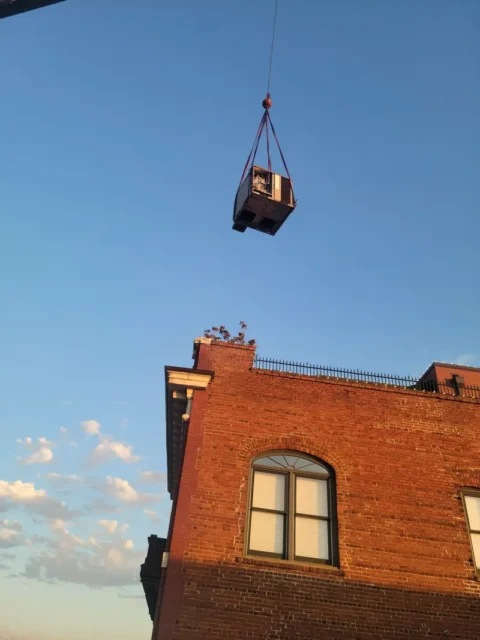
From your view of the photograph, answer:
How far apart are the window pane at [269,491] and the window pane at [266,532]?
180 millimetres

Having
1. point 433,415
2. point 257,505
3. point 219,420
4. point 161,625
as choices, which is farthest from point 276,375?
point 161,625

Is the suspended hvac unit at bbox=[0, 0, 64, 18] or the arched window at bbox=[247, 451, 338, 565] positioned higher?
the suspended hvac unit at bbox=[0, 0, 64, 18]

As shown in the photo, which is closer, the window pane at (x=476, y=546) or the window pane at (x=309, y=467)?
the window pane at (x=476, y=546)

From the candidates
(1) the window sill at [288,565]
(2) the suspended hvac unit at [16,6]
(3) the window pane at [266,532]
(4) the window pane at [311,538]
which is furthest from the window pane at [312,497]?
(2) the suspended hvac unit at [16,6]

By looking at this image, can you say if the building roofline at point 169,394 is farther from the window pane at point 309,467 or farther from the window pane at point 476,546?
the window pane at point 476,546

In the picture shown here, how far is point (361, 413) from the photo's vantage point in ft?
40.4

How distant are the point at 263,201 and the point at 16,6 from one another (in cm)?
771

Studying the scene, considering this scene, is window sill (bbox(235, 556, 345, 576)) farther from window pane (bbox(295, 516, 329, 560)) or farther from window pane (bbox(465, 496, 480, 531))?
window pane (bbox(465, 496, 480, 531))

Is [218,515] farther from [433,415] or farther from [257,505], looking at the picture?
[433,415]

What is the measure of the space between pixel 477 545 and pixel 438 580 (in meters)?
1.32

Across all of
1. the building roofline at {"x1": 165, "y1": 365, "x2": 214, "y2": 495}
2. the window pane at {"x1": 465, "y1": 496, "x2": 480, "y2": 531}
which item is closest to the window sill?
the window pane at {"x1": 465, "y1": 496, "x2": 480, "y2": 531}

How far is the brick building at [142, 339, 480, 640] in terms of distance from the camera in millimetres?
9852

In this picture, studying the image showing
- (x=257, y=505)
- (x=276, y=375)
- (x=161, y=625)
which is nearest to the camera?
(x=161, y=625)

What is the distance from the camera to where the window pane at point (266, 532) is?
Result: 34.6ft
